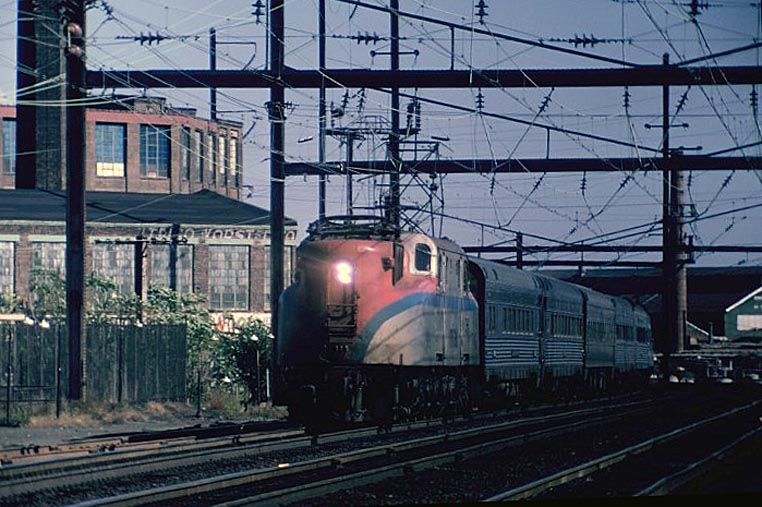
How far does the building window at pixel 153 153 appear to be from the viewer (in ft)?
301

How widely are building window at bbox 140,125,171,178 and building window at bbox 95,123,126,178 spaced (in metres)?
1.73

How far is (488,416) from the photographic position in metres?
32.1

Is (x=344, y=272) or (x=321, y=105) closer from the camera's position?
(x=344, y=272)

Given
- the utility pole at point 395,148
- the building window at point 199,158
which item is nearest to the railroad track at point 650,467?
the utility pole at point 395,148

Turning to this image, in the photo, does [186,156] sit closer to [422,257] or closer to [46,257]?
[46,257]

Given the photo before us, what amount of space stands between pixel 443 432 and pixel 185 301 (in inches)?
1119

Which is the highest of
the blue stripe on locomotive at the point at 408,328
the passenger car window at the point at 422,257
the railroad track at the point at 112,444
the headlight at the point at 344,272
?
the passenger car window at the point at 422,257

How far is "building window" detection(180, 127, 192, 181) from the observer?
94.0m

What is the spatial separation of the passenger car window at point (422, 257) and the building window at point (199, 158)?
233ft

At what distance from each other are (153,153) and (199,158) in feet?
15.3

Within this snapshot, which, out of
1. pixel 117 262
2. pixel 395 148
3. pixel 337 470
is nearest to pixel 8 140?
pixel 117 262

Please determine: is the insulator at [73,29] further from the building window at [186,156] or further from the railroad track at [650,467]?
the building window at [186,156]

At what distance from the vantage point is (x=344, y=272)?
24406mm

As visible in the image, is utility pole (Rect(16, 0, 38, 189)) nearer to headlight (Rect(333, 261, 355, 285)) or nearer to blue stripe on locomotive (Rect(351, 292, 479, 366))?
blue stripe on locomotive (Rect(351, 292, 479, 366))
